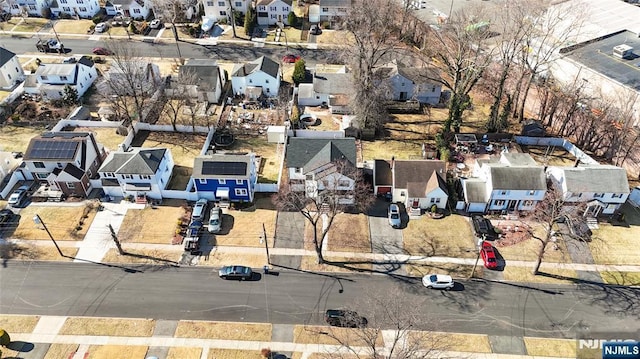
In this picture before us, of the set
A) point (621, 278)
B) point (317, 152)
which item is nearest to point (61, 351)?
point (317, 152)

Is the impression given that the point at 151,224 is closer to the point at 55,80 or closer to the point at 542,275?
the point at 55,80

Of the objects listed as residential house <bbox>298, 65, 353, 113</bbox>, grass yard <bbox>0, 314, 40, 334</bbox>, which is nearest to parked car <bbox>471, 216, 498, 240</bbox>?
residential house <bbox>298, 65, 353, 113</bbox>

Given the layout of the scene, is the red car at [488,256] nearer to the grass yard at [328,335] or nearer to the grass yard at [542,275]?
the grass yard at [542,275]

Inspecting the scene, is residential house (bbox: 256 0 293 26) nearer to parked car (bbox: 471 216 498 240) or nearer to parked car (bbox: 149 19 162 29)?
parked car (bbox: 149 19 162 29)

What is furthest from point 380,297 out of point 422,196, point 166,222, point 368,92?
point 368,92

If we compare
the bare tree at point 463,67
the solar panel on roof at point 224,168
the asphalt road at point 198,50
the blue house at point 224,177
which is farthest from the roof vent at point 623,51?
the solar panel on roof at point 224,168

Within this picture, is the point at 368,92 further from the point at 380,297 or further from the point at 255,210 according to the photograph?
the point at 380,297
